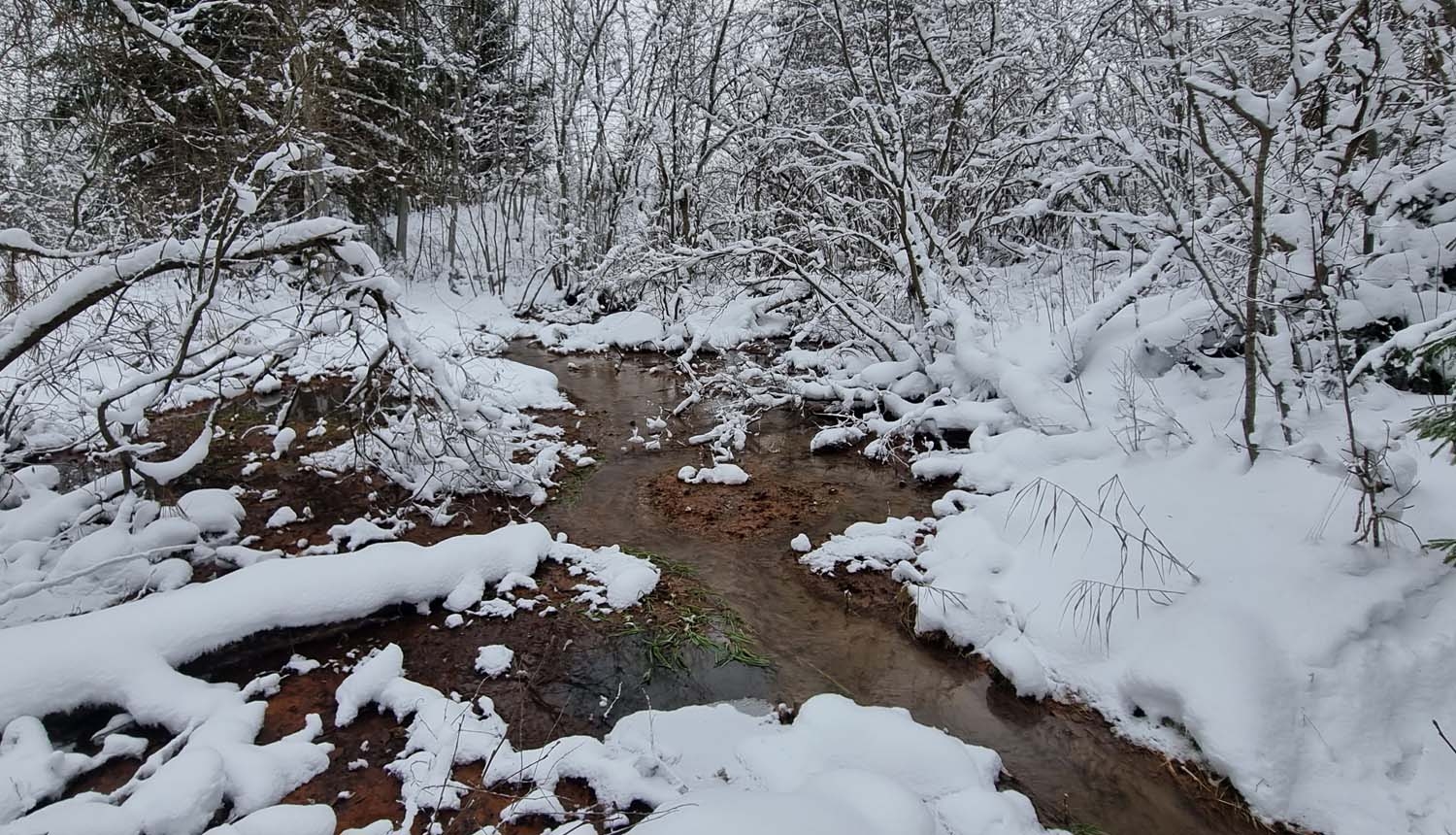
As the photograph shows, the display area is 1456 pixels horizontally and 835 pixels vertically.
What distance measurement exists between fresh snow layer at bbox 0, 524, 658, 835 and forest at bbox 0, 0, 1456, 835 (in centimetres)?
2

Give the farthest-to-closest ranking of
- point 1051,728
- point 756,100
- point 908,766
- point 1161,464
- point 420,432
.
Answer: point 756,100
point 420,432
point 1161,464
point 1051,728
point 908,766

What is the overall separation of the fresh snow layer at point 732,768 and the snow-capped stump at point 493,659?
0.26m

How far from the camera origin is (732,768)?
305 cm

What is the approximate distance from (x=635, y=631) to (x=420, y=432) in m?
2.67

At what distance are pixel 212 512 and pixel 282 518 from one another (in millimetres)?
456

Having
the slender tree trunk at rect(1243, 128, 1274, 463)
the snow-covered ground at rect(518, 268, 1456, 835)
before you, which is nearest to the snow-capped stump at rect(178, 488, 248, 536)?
the snow-covered ground at rect(518, 268, 1456, 835)

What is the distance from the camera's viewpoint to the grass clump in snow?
13.4 feet

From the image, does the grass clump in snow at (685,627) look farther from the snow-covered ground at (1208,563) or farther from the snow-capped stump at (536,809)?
the snow-capped stump at (536,809)

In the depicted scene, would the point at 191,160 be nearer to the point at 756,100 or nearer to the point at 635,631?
the point at 756,100

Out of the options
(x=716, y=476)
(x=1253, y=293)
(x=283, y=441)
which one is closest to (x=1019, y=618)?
(x=1253, y=293)

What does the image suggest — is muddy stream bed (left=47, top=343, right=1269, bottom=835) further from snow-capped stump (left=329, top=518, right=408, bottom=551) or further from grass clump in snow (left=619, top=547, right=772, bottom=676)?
snow-capped stump (left=329, top=518, right=408, bottom=551)

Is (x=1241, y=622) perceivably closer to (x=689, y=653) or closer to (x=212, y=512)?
(x=689, y=653)

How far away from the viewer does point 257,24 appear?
442 inches

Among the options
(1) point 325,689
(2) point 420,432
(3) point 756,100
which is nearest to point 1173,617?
(1) point 325,689
